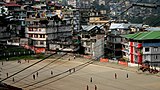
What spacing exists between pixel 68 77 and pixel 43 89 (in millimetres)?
5184

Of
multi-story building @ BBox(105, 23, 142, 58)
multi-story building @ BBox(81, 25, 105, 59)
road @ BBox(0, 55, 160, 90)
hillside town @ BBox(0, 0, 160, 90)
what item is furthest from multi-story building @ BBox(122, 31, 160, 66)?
multi-story building @ BBox(81, 25, 105, 59)

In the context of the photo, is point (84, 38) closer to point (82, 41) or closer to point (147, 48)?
point (82, 41)

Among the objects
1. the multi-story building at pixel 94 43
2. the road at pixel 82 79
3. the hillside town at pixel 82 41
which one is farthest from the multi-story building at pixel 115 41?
the road at pixel 82 79

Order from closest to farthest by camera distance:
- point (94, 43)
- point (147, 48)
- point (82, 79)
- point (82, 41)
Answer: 1. point (82, 79)
2. point (147, 48)
3. point (94, 43)
4. point (82, 41)

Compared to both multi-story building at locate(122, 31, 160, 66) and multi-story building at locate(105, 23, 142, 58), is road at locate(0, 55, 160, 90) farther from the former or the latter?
multi-story building at locate(105, 23, 142, 58)

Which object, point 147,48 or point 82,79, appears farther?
point 147,48

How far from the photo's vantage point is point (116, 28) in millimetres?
46750

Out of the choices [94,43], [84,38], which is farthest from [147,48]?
[84,38]

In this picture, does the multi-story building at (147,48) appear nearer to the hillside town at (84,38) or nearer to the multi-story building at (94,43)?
the hillside town at (84,38)

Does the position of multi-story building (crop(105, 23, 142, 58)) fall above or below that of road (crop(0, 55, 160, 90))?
above

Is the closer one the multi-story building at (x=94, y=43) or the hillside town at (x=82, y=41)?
the hillside town at (x=82, y=41)

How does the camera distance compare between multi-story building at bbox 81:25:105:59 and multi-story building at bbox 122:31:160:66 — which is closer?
multi-story building at bbox 122:31:160:66

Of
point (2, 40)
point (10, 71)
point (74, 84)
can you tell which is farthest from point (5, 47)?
point (74, 84)

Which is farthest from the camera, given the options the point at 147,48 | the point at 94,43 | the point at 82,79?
the point at 94,43
